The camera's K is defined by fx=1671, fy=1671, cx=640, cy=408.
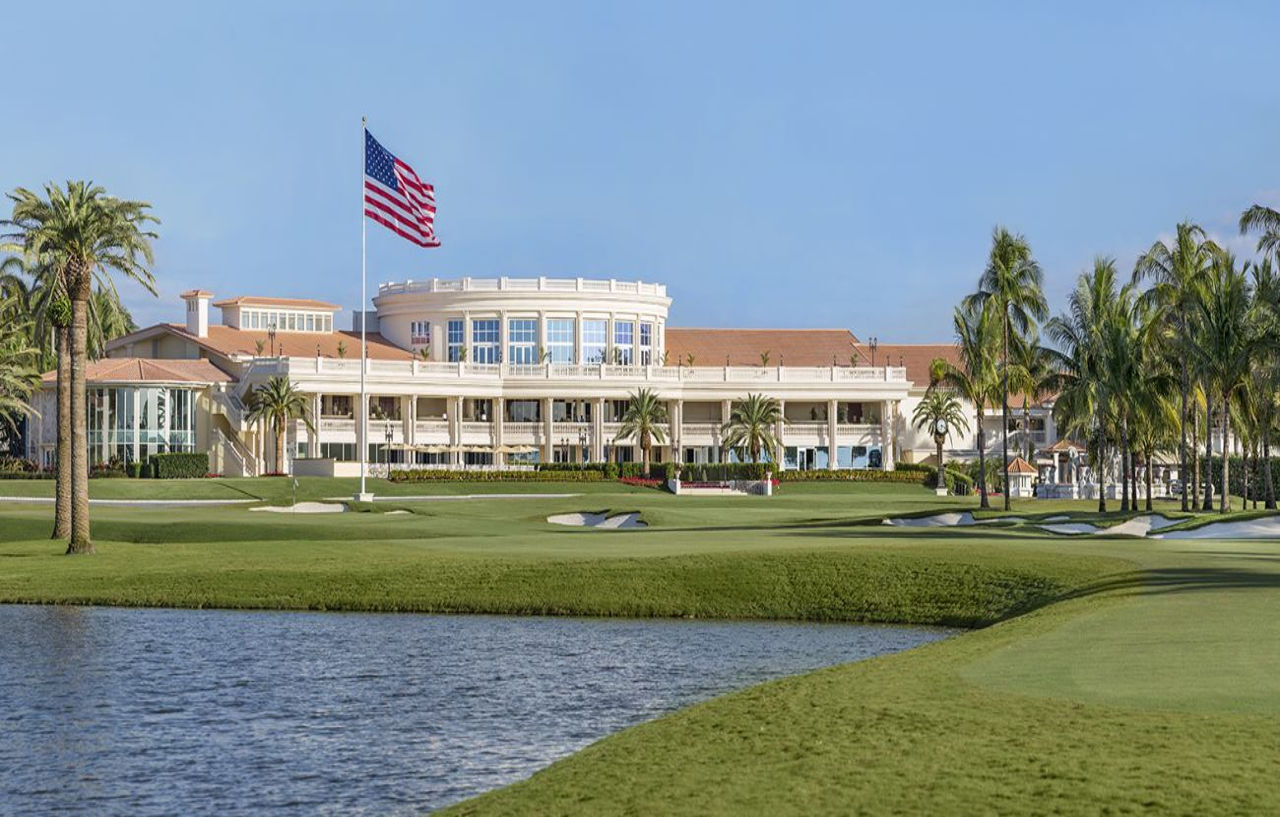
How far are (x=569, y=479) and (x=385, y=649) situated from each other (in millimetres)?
73110

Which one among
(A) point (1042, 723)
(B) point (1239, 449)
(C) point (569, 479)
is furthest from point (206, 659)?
(B) point (1239, 449)

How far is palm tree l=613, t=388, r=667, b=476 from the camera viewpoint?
112 m

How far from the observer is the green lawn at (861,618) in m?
13.4

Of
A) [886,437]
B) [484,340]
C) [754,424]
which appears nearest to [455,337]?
[484,340]

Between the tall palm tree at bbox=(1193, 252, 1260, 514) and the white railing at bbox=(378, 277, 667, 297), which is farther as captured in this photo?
the white railing at bbox=(378, 277, 667, 297)

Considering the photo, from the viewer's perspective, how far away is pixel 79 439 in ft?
146

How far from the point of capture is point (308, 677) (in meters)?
24.1

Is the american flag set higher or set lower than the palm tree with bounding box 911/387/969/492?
higher

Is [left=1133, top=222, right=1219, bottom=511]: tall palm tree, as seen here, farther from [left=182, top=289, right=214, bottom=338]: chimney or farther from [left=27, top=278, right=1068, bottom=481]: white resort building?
[left=182, top=289, right=214, bottom=338]: chimney

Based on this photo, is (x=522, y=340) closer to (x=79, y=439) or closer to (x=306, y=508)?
(x=306, y=508)

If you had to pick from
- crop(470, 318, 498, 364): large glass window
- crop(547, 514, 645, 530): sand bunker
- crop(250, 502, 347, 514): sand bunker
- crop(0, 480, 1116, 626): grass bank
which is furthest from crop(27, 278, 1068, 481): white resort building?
crop(0, 480, 1116, 626): grass bank

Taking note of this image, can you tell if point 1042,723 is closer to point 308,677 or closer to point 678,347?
point 308,677

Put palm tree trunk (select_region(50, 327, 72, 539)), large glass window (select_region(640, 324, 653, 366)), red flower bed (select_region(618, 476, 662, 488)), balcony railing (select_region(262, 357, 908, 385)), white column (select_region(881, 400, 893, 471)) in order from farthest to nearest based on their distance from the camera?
large glass window (select_region(640, 324, 653, 366)) < white column (select_region(881, 400, 893, 471)) < balcony railing (select_region(262, 357, 908, 385)) < red flower bed (select_region(618, 476, 662, 488)) < palm tree trunk (select_region(50, 327, 72, 539))

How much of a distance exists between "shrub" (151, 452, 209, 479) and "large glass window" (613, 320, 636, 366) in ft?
119
